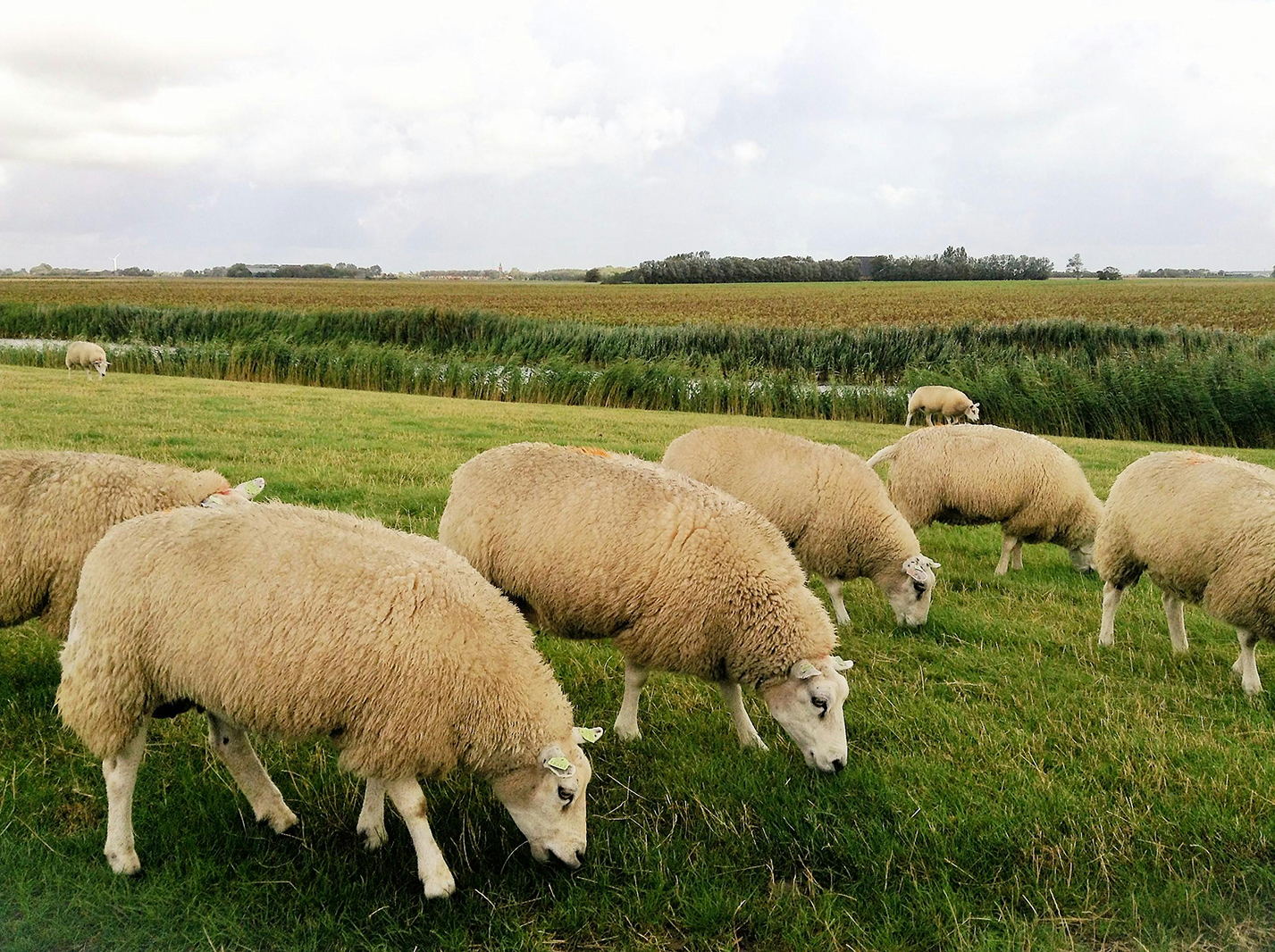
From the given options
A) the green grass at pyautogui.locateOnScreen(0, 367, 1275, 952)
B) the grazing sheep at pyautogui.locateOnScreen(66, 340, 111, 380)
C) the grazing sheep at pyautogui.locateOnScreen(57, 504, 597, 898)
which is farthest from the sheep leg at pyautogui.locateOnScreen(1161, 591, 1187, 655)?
the grazing sheep at pyautogui.locateOnScreen(66, 340, 111, 380)

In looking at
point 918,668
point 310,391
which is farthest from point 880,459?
point 310,391

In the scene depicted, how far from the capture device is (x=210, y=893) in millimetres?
3332

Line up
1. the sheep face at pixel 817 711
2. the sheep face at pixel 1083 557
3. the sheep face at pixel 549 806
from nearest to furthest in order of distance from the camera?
1. the sheep face at pixel 549 806
2. the sheep face at pixel 817 711
3. the sheep face at pixel 1083 557

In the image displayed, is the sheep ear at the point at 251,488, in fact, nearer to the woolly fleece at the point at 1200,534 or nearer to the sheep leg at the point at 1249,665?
the woolly fleece at the point at 1200,534

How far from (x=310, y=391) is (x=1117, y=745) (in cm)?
1839

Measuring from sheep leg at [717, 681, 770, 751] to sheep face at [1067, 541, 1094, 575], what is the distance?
5446mm

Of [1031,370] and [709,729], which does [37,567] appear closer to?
[709,729]

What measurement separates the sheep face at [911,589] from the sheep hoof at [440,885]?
425 cm

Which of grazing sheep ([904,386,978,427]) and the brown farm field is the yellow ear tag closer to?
grazing sheep ([904,386,978,427])

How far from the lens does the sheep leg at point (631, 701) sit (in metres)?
4.77

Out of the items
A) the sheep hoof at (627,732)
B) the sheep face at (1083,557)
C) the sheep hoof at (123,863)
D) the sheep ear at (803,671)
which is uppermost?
the sheep ear at (803,671)

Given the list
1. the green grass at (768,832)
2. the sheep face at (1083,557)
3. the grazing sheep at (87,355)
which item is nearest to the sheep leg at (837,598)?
the green grass at (768,832)

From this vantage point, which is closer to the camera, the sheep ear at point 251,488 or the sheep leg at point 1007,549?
the sheep ear at point 251,488

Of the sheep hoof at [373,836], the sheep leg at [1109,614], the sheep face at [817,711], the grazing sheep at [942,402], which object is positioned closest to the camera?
the sheep hoof at [373,836]
